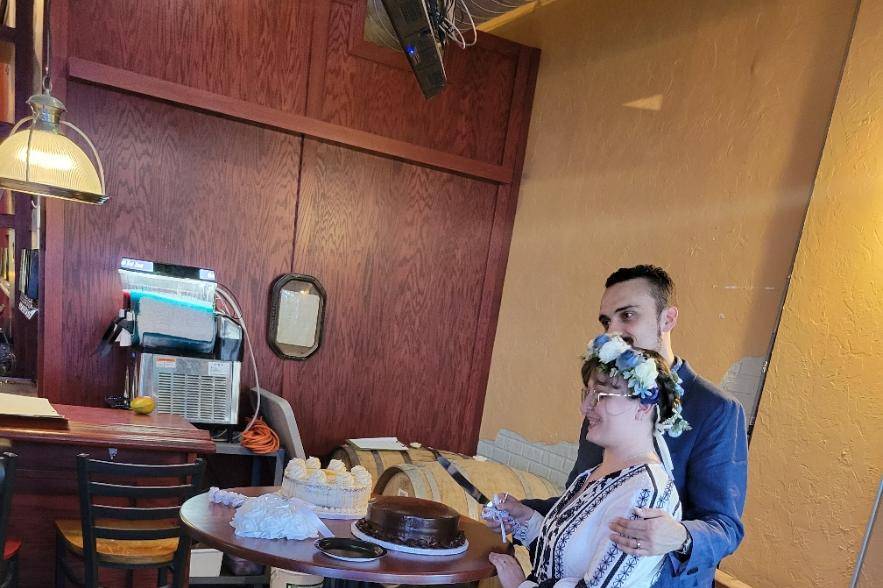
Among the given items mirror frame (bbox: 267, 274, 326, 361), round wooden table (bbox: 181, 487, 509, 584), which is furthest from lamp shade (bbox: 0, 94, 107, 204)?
round wooden table (bbox: 181, 487, 509, 584)

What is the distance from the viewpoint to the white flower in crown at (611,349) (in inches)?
68.5

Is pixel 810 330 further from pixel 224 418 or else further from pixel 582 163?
pixel 224 418

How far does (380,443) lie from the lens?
166 inches

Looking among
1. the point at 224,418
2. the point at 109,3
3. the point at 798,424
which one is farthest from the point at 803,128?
the point at 109,3

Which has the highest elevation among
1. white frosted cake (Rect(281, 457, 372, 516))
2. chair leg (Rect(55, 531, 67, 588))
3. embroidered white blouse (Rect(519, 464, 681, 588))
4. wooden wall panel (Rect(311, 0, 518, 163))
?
wooden wall panel (Rect(311, 0, 518, 163))

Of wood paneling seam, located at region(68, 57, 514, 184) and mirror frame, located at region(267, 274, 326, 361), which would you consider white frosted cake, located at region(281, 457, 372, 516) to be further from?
wood paneling seam, located at region(68, 57, 514, 184)

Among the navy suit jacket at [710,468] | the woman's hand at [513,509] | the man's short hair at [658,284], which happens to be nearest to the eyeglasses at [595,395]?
the navy suit jacket at [710,468]

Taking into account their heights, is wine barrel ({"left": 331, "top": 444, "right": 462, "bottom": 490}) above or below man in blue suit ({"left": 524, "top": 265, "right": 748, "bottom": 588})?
below

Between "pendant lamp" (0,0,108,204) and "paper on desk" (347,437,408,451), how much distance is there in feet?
6.76

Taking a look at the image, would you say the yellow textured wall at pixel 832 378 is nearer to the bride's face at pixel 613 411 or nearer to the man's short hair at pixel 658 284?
the man's short hair at pixel 658 284

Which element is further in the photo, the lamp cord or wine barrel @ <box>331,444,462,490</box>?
wine barrel @ <box>331,444,462,490</box>

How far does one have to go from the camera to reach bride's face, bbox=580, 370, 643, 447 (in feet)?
5.62

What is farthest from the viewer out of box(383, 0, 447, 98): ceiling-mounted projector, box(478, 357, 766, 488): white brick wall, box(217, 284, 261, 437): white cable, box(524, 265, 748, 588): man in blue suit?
box(217, 284, 261, 437): white cable

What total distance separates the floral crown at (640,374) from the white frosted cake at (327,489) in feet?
3.63
